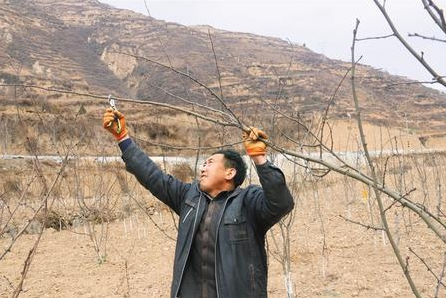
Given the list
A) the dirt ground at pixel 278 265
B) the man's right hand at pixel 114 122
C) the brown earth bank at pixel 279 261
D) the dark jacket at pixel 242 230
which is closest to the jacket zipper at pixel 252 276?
the dark jacket at pixel 242 230

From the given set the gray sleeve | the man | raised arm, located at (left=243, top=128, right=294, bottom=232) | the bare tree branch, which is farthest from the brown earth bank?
the bare tree branch

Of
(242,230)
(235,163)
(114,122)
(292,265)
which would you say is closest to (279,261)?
(292,265)

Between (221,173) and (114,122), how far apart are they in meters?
0.53

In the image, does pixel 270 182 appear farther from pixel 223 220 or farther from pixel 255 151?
pixel 223 220

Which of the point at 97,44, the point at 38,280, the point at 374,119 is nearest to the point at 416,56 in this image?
the point at 38,280

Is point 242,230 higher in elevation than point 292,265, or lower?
higher

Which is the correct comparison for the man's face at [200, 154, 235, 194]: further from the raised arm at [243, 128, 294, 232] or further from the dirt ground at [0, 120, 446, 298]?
the dirt ground at [0, 120, 446, 298]

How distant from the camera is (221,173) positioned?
2.08 metres

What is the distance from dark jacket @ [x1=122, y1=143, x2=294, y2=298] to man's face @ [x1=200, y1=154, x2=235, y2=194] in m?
0.06

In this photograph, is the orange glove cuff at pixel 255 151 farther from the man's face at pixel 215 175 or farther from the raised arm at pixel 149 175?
the raised arm at pixel 149 175

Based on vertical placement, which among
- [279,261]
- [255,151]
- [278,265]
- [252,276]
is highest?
[255,151]

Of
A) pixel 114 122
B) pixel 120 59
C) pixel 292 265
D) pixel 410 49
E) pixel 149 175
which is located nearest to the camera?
pixel 410 49

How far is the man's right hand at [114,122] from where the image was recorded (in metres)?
2.00

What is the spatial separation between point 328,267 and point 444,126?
50.6m
